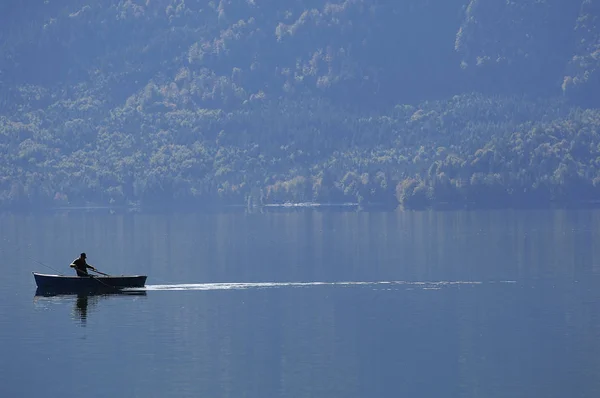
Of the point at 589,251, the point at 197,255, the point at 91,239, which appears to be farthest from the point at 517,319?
the point at 91,239

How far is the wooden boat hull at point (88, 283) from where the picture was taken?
93.6 metres

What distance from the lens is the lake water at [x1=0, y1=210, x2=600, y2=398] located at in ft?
205

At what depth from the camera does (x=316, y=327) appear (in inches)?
3061

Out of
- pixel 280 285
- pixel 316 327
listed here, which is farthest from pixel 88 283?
pixel 316 327

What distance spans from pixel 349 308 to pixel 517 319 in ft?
37.6

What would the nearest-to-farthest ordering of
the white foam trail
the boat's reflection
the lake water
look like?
the lake water < the boat's reflection < the white foam trail

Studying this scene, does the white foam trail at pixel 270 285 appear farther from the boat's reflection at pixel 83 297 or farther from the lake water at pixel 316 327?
the boat's reflection at pixel 83 297

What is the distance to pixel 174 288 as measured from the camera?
98.6 metres

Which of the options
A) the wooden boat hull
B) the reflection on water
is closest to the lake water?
the reflection on water

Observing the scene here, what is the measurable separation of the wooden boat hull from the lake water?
50.4 inches

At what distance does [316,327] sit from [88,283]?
73.0 feet

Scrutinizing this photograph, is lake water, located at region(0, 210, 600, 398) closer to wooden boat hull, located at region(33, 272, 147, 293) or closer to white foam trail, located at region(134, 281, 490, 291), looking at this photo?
white foam trail, located at region(134, 281, 490, 291)

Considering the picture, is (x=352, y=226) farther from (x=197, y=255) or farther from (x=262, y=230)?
(x=197, y=255)

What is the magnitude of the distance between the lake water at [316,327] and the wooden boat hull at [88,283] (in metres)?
1.28
